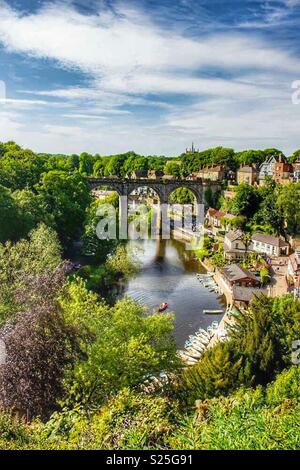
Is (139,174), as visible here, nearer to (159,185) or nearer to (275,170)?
(159,185)

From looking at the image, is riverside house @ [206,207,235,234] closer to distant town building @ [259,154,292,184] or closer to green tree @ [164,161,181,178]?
distant town building @ [259,154,292,184]

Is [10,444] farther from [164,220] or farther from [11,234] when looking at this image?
[164,220]

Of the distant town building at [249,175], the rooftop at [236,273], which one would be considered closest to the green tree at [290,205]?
the rooftop at [236,273]

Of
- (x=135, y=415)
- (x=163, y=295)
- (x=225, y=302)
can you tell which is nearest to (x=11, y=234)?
(x=163, y=295)

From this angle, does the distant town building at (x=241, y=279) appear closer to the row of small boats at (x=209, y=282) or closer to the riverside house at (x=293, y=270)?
the row of small boats at (x=209, y=282)

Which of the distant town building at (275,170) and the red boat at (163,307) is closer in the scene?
the red boat at (163,307)

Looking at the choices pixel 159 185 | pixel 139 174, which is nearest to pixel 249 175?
pixel 159 185
